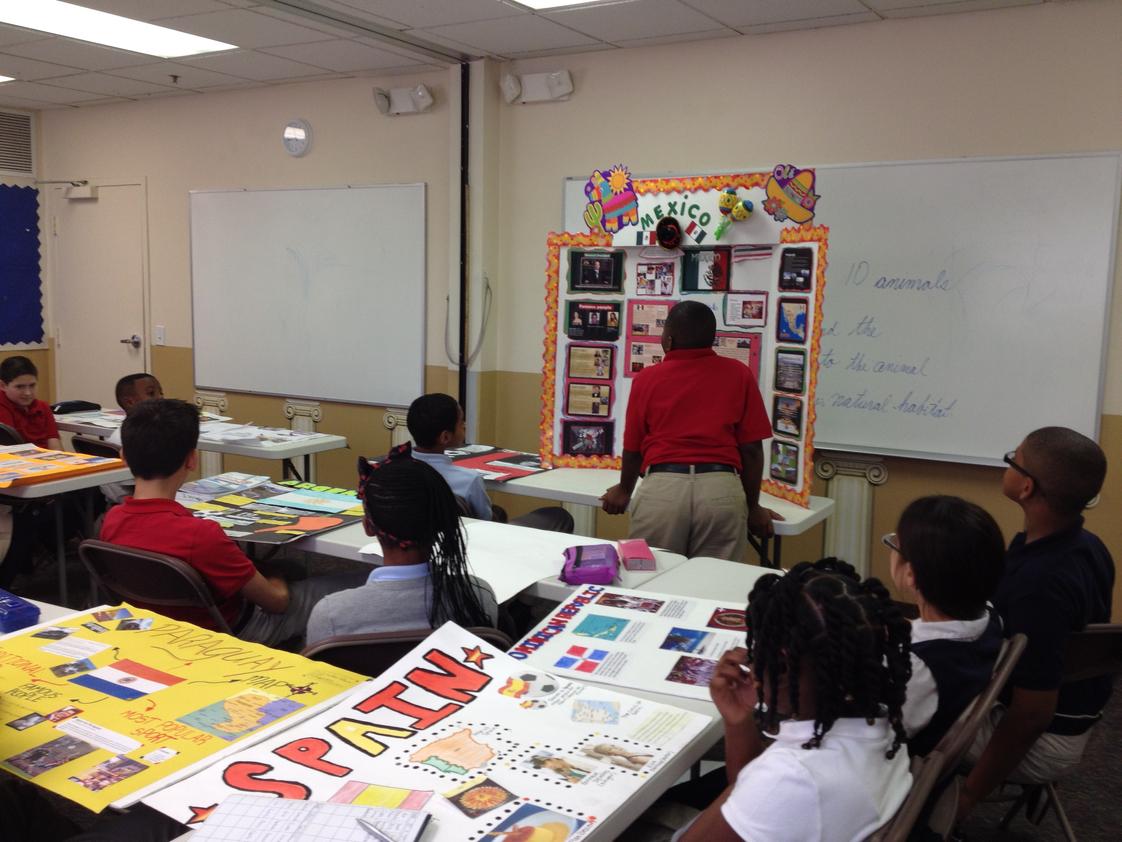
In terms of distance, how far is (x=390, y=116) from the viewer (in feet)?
18.7

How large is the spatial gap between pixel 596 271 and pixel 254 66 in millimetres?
2841

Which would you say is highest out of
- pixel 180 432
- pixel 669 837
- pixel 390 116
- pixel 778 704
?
pixel 390 116

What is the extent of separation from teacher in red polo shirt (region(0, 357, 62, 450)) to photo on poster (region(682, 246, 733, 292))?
3105 millimetres

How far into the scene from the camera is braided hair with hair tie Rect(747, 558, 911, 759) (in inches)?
47.5

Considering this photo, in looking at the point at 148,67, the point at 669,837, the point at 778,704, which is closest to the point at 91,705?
the point at 669,837

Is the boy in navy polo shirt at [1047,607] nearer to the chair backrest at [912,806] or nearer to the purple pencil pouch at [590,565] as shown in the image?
the chair backrest at [912,806]

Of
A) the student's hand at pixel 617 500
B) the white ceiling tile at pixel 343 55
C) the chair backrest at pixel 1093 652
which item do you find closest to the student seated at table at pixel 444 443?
the student's hand at pixel 617 500

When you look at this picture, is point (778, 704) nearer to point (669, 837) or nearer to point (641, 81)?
point (669, 837)

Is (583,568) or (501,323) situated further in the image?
(501,323)

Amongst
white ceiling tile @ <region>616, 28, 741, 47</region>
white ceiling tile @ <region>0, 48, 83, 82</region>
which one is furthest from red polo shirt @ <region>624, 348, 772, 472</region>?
white ceiling tile @ <region>0, 48, 83, 82</region>

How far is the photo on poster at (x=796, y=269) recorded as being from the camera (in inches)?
142

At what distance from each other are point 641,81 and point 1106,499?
2967 millimetres

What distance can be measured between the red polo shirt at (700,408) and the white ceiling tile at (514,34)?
202 centimetres

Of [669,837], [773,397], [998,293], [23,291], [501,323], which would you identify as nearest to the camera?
[669,837]
